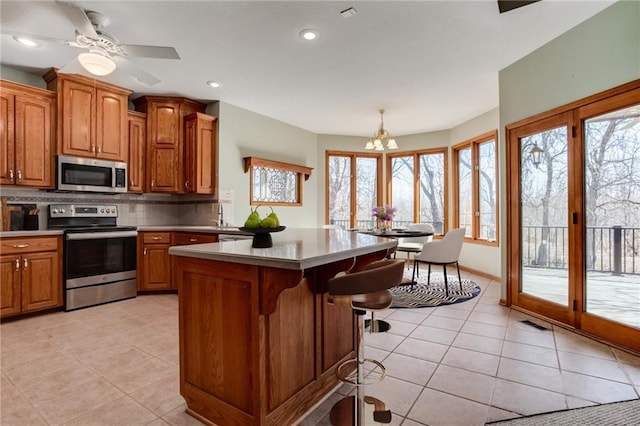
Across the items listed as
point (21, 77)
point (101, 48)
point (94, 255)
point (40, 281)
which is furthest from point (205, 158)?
point (40, 281)

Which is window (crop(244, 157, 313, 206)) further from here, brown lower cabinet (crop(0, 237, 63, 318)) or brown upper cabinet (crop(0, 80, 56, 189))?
brown lower cabinet (crop(0, 237, 63, 318))

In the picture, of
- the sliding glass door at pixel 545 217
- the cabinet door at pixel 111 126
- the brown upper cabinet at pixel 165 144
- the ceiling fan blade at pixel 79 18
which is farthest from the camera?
the brown upper cabinet at pixel 165 144

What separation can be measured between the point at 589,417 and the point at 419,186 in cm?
522

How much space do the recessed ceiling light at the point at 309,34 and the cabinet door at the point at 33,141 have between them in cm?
301

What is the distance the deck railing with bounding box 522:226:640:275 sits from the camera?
100 inches

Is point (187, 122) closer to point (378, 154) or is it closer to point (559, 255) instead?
point (378, 154)

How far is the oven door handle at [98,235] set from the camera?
3.54 m

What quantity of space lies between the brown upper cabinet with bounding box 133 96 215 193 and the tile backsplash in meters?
0.37

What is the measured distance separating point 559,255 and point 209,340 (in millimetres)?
3309

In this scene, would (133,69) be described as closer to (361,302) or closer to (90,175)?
(90,175)

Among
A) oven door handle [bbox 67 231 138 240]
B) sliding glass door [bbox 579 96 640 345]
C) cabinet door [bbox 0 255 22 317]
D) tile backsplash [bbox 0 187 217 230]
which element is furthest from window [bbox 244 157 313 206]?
sliding glass door [bbox 579 96 640 345]

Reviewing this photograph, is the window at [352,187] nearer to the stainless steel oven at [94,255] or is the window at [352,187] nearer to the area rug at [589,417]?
the stainless steel oven at [94,255]

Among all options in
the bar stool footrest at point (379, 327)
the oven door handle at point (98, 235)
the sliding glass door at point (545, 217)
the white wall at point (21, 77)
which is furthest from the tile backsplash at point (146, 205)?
the sliding glass door at point (545, 217)

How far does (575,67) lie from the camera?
2855 mm
